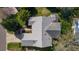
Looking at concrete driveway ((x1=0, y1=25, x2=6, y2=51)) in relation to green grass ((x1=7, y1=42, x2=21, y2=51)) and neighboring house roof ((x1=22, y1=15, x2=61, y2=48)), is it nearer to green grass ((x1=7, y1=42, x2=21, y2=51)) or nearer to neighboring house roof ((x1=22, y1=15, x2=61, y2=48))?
green grass ((x1=7, y1=42, x2=21, y2=51))

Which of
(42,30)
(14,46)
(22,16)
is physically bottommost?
(14,46)

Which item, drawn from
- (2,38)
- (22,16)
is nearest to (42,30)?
(22,16)

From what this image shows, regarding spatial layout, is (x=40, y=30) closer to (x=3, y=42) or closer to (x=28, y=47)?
(x=28, y=47)

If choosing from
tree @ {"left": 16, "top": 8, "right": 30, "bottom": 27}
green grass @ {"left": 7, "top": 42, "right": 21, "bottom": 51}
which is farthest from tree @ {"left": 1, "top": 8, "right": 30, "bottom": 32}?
green grass @ {"left": 7, "top": 42, "right": 21, "bottom": 51}

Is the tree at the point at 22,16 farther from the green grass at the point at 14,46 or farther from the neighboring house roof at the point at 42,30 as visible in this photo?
the green grass at the point at 14,46

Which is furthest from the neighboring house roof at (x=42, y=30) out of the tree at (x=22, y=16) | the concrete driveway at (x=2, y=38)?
the concrete driveway at (x=2, y=38)

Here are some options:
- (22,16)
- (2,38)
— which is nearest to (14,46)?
(2,38)

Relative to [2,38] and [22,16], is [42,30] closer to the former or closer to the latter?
[22,16]

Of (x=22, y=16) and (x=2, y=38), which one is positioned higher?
(x=22, y=16)
